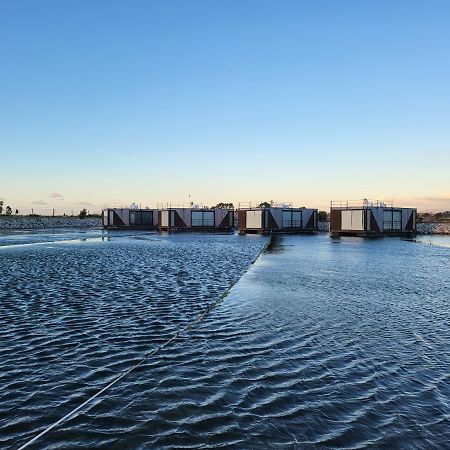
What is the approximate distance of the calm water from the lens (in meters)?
6.70

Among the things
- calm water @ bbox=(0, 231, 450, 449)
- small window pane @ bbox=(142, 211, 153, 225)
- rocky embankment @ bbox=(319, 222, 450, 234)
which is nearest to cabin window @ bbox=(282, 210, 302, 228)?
rocky embankment @ bbox=(319, 222, 450, 234)

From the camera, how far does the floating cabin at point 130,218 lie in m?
104

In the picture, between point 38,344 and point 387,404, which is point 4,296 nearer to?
point 38,344

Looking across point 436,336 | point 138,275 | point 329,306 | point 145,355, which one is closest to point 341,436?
point 145,355

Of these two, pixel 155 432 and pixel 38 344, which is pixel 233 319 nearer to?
pixel 38 344

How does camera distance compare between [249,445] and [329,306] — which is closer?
[249,445]

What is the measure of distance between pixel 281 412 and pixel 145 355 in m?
3.98

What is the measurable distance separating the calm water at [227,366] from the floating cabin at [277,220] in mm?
66399

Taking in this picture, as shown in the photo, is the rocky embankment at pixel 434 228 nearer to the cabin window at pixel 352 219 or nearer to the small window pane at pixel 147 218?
the cabin window at pixel 352 219

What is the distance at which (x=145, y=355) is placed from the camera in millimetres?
10148

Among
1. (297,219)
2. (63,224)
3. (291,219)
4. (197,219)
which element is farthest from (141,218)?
(297,219)

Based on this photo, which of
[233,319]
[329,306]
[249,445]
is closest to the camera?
[249,445]

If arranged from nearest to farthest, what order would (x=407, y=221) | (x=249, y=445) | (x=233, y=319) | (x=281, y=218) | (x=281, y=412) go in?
(x=249, y=445)
(x=281, y=412)
(x=233, y=319)
(x=407, y=221)
(x=281, y=218)

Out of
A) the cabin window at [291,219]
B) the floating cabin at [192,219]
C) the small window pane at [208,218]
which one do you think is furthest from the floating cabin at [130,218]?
the cabin window at [291,219]
